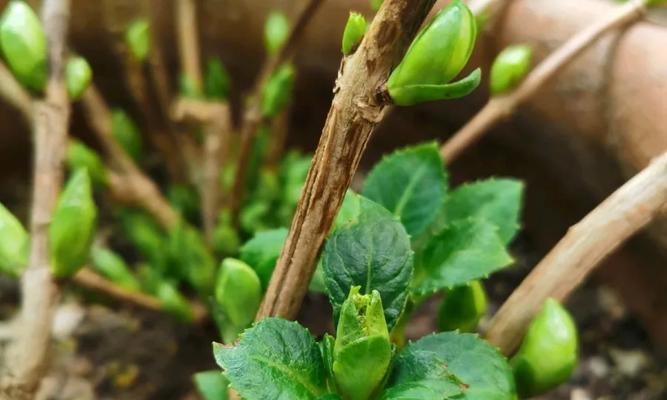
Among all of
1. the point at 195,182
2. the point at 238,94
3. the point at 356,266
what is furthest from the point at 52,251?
the point at 238,94

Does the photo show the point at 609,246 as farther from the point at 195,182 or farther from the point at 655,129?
the point at 195,182

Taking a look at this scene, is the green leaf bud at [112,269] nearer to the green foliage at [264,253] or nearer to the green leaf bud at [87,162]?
the green leaf bud at [87,162]

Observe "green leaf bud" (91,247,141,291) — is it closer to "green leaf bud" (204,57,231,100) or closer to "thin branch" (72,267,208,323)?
"thin branch" (72,267,208,323)

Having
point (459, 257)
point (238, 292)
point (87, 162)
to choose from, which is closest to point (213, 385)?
point (238, 292)

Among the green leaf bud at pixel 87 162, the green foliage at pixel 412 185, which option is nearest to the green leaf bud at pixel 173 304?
the green leaf bud at pixel 87 162

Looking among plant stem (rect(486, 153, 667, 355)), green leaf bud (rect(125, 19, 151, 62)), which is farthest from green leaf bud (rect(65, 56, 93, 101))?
plant stem (rect(486, 153, 667, 355))

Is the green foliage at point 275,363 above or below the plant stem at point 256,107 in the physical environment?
below
